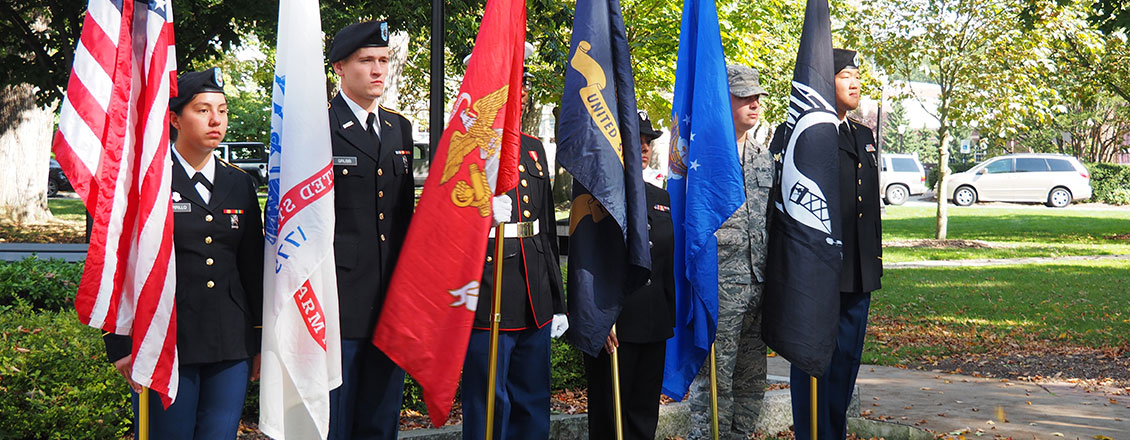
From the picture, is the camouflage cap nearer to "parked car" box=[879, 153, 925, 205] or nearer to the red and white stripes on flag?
the red and white stripes on flag

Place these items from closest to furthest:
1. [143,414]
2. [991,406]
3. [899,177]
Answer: [143,414], [991,406], [899,177]

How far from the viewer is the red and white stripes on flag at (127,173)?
3.45 meters

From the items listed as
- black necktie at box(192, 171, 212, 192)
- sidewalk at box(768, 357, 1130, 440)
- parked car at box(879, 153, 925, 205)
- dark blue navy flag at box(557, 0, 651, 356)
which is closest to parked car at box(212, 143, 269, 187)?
parked car at box(879, 153, 925, 205)

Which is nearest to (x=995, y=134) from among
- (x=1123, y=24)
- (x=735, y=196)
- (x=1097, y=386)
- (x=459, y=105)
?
(x=1123, y=24)

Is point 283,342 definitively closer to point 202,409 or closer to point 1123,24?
point 202,409

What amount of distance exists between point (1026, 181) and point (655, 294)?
33035mm

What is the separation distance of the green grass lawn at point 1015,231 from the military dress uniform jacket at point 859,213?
13145 mm

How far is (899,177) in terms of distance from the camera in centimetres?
3762

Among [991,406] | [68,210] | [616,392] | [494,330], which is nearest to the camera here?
[494,330]

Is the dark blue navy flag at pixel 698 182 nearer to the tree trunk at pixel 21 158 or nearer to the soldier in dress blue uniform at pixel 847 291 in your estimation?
the soldier in dress blue uniform at pixel 847 291

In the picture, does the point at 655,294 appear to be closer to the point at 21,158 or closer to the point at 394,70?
the point at 394,70

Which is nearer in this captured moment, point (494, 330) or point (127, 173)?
point (127, 173)

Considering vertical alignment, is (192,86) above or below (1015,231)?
above

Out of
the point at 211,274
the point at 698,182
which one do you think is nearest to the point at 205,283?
the point at 211,274
